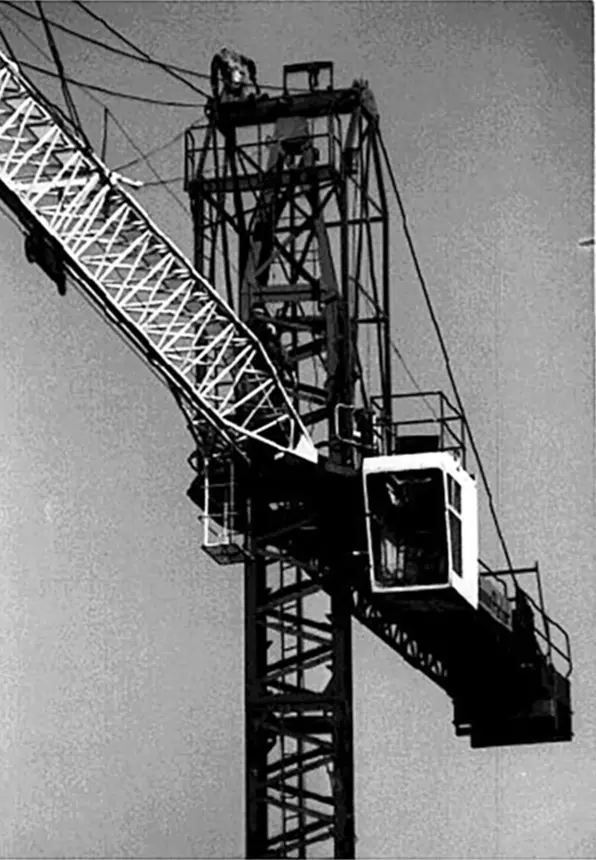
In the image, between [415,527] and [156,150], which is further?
[156,150]

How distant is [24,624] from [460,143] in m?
14.9

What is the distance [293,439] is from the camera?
33875 mm

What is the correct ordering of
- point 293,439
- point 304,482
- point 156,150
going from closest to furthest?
point 293,439, point 304,482, point 156,150

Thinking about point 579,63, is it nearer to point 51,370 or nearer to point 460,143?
point 460,143

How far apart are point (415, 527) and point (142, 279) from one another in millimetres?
6220

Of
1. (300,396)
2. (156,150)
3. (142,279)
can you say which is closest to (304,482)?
(300,396)

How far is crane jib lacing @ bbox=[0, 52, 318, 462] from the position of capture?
29.9 m

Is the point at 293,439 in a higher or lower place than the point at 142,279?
lower

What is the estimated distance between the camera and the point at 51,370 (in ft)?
154

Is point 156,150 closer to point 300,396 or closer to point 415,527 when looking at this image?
point 300,396

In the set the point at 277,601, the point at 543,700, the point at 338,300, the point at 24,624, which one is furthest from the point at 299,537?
the point at 24,624

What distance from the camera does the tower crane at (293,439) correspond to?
31.4 meters

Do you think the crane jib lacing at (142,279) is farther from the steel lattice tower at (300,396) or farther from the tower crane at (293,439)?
the steel lattice tower at (300,396)

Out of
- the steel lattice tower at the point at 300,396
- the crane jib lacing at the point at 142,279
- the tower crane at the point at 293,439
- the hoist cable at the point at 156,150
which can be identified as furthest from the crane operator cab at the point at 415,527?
the hoist cable at the point at 156,150
